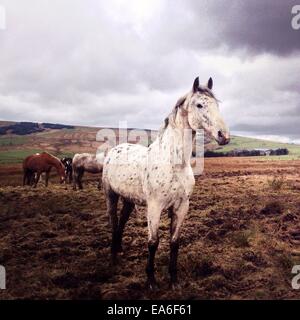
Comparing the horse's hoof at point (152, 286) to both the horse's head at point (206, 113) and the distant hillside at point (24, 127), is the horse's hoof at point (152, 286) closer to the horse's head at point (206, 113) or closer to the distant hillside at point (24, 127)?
the horse's head at point (206, 113)

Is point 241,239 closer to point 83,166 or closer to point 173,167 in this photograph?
point 173,167

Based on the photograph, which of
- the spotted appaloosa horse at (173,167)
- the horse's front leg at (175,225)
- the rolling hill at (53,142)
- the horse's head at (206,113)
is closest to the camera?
the horse's head at (206,113)

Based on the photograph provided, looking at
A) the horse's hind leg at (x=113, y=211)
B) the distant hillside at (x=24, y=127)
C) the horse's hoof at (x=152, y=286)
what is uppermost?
the distant hillside at (x=24, y=127)

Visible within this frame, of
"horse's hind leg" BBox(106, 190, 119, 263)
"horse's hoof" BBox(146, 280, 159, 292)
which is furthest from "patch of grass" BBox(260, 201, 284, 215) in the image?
"horse's hoof" BBox(146, 280, 159, 292)

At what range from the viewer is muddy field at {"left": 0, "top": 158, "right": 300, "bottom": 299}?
218 inches

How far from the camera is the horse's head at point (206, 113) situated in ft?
15.1

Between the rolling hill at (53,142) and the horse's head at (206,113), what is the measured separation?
38.3m

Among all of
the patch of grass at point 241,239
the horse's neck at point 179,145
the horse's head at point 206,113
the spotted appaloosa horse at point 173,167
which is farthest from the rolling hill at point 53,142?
the horse's head at point 206,113

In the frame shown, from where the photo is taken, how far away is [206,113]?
4762mm

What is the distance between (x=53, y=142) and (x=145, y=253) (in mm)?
54724

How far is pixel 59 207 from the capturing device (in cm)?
1127

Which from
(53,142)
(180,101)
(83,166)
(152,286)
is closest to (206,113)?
(180,101)

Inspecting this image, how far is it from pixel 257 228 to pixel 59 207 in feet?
21.3
